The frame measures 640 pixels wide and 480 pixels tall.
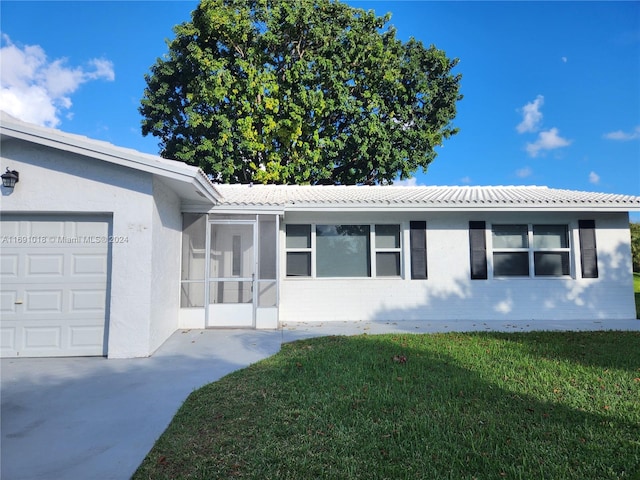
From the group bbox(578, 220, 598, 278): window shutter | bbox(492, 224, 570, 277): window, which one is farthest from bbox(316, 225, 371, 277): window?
bbox(578, 220, 598, 278): window shutter

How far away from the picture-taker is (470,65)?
1928cm

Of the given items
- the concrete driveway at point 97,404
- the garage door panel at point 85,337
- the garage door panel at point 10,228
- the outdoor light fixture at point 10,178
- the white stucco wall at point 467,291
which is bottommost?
the concrete driveway at point 97,404

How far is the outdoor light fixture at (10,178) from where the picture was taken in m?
5.73

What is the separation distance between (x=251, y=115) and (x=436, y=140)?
10158 mm

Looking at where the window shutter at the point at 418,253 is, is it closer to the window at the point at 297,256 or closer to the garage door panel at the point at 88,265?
the window at the point at 297,256

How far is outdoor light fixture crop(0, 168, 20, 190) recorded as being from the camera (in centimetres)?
573

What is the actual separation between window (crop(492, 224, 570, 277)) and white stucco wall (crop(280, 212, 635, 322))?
19 centimetres

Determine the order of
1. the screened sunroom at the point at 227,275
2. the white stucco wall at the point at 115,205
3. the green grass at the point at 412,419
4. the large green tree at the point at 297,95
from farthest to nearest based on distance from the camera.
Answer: the large green tree at the point at 297,95 < the screened sunroom at the point at 227,275 < the white stucco wall at the point at 115,205 < the green grass at the point at 412,419

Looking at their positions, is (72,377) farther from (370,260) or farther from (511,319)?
(511,319)

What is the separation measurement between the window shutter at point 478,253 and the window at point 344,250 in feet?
6.46

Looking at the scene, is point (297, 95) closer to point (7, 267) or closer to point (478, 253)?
point (478, 253)

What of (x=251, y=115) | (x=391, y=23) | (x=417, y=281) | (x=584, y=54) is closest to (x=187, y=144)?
(x=251, y=115)

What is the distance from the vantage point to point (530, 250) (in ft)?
30.9

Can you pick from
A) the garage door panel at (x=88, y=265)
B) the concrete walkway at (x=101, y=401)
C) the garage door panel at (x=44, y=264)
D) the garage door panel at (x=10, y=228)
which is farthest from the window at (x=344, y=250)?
the garage door panel at (x=10, y=228)
